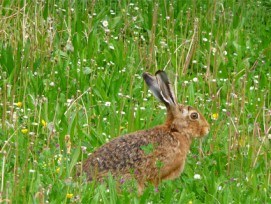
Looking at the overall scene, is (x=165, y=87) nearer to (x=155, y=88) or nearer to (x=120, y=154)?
(x=155, y=88)

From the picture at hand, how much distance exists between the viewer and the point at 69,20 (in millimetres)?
10328

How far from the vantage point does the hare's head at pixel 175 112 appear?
795cm

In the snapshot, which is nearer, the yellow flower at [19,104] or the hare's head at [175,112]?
the hare's head at [175,112]

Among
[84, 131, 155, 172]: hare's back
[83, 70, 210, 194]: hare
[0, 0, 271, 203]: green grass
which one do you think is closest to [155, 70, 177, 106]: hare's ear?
[83, 70, 210, 194]: hare

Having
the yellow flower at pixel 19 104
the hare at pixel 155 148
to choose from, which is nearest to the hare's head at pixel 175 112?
the hare at pixel 155 148

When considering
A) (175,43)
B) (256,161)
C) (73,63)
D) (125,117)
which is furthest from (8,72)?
(256,161)

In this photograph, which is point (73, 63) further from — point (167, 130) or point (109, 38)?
point (167, 130)

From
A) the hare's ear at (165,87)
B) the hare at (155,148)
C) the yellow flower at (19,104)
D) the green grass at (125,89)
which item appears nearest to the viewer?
the green grass at (125,89)

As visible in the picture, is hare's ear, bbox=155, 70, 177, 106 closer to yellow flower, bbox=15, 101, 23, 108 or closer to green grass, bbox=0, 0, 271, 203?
green grass, bbox=0, 0, 271, 203

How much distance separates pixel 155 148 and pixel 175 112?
2.10ft

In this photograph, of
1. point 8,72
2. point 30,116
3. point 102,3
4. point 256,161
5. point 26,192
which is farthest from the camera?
point 102,3

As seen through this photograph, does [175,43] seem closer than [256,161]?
No

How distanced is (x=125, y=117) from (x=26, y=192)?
2.19 meters

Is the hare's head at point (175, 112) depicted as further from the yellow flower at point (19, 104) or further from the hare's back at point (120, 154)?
the yellow flower at point (19, 104)
